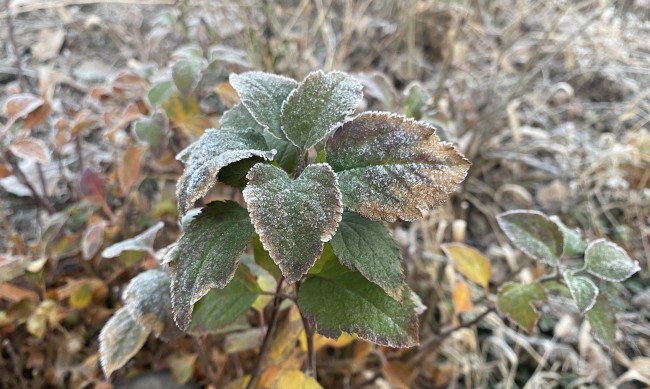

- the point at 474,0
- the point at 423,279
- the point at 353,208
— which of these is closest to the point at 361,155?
the point at 353,208

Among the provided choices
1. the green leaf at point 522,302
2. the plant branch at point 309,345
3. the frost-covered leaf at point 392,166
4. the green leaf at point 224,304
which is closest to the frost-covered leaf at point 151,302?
the green leaf at point 224,304

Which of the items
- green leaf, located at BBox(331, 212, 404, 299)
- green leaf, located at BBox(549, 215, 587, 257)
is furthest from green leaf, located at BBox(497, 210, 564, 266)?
green leaf, located at BBox(331, 212, 404, 299)

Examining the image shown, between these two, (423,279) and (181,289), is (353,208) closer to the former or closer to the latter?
(181,289)

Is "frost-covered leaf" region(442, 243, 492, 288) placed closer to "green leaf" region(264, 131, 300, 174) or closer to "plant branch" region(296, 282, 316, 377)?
"plant branch" region(296, 282, 316, 377)

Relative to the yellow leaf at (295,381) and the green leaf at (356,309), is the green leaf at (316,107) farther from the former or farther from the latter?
the yellow leaf at (295,381)

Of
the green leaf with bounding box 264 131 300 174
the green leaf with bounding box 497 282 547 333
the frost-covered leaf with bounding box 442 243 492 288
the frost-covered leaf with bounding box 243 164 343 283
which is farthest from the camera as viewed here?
the frost-covered leaf with bounding box 442 243 492 288

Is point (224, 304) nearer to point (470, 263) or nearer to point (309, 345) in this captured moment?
point (309, 345)
